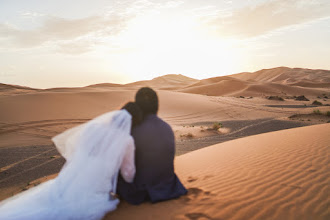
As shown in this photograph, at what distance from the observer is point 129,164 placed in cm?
332

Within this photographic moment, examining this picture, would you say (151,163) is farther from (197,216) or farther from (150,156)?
(197,216)

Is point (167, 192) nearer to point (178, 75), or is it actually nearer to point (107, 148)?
point (107, 148)

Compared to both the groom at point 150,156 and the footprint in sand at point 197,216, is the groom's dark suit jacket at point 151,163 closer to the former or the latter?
the groom at point 150,156

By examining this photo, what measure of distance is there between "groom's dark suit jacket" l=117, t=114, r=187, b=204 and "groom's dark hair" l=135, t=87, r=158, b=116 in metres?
0.10

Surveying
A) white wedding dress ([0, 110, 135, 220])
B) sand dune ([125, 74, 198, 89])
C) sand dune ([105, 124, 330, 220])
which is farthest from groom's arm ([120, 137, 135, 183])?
sand dune ([125, 74, 198, 89])

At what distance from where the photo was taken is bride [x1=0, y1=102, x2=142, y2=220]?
9.42 ft

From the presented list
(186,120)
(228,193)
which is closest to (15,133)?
(186,120)

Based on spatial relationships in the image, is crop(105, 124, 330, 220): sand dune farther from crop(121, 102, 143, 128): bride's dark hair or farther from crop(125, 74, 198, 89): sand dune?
crop(125, 74, 198, 89): sand dune

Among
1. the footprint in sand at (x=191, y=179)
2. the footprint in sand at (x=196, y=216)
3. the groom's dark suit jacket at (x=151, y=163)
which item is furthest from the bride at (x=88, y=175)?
the footprint in sand at (x=191, y=179)

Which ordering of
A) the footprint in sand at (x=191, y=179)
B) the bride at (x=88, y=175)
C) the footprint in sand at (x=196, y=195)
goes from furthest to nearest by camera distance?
1. the footprint in sand at (x=191, y=179)
2. the footprint in sand at (x=196, y=195)
3. the bride at (x=88, y=175)

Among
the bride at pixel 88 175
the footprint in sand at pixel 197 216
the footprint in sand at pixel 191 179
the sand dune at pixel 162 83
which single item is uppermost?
the sand dune at pixel 162 83

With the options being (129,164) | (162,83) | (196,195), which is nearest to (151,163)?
(129,164)

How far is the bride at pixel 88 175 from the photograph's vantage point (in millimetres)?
2871

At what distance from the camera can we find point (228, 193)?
4047 millimetres
